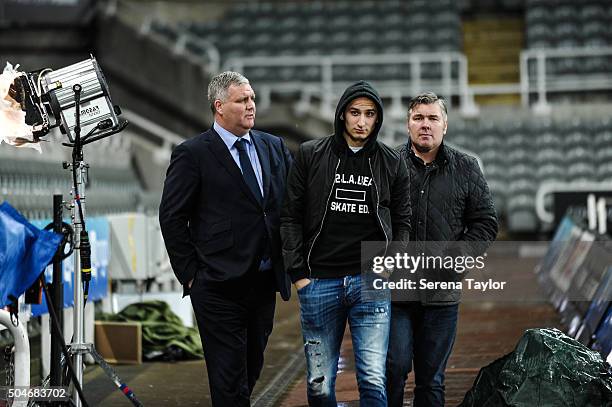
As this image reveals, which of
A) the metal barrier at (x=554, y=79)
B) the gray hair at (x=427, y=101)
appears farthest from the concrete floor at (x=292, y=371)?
the metal barrier at (x=554, y=79)

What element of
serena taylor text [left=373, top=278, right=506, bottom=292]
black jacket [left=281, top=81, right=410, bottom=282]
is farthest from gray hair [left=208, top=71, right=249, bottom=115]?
serena taylor text [left=373, top=278, right=506, bottom=292]

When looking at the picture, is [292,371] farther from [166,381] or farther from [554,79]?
[554,79]

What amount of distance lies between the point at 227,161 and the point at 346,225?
745mm

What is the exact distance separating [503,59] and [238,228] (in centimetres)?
1908

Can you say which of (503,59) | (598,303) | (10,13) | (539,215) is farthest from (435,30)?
(598,303)

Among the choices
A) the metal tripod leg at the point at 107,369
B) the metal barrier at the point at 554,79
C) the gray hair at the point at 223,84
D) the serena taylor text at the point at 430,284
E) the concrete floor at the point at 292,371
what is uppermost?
the metal barrier at the point at 554,79

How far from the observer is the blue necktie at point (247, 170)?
606 cm

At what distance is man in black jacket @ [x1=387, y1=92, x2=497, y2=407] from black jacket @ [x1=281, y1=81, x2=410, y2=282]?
0.33m

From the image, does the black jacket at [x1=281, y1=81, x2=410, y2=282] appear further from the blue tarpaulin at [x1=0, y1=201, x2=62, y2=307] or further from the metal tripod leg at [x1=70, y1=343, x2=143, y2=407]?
the blue tarpaulin at [x1=0, y1=201, x2=62, y2=307]

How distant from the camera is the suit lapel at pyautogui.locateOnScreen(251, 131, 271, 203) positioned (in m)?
6.10

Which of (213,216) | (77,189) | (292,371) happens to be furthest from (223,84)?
(292,371)

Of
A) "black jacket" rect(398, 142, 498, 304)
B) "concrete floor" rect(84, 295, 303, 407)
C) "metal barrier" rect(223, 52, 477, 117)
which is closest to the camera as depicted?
"black jacket" rect(398, 142, 498, 304)

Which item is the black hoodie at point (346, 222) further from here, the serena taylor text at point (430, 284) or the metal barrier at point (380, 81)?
the metal barrier at point (380, 81)

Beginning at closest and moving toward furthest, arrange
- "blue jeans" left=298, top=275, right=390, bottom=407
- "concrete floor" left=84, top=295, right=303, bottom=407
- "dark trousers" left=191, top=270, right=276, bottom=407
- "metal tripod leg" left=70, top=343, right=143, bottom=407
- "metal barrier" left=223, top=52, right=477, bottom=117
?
"blue jeans" left=298, top=275, right=390, bottom=407 < "dark trousers" left=191, top=270, right=276, bottom=407 < "metal tripod leg" left=70, top=343, right=143, bottom=407 < "concrete floor" left=84, top=295, right=303, bottom=407 < "metal barrier" left=223, top=52, right=477, bottom=117
